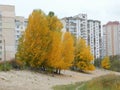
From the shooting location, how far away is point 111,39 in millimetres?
138000

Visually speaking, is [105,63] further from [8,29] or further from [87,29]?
[87,29]

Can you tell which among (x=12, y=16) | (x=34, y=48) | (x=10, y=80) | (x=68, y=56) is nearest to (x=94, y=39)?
(x=12, y=16)

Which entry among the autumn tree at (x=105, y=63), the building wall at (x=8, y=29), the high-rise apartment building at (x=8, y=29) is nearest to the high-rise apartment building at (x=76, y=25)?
the autumn tree at (x=105, y=63)

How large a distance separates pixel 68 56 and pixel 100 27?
82535 millimetres

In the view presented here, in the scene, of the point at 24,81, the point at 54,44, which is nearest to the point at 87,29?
the point at 54,44

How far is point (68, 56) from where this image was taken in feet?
190

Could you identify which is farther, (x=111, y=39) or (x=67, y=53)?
(x=111, y=39)

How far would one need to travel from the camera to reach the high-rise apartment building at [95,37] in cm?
12644

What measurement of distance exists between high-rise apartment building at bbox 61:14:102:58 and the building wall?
2996 centimetres

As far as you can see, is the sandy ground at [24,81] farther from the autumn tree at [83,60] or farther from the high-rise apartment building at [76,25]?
the high-rise apartment building at [76,25]

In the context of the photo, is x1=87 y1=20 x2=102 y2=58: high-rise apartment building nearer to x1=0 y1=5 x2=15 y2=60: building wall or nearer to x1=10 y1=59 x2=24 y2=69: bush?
x1=0 y1=5 x2=15 y2=60: building wall

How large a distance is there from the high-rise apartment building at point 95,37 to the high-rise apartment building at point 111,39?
11.7 ft

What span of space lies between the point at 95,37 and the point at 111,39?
32.3 feet

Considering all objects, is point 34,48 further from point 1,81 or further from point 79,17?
point 79,17
